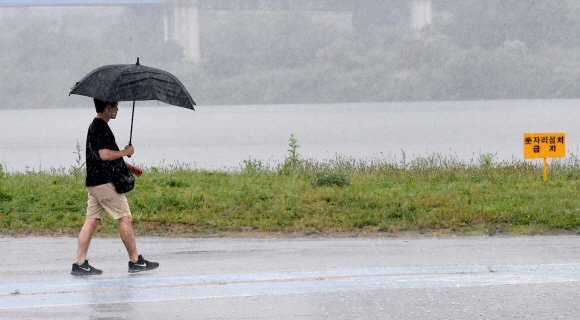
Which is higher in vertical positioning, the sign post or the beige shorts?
the sign post

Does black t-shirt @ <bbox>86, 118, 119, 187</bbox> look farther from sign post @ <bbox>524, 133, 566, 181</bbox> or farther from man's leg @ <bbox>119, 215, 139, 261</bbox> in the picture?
sign post @ <bbox>524, 133, 566, 181</bbox>

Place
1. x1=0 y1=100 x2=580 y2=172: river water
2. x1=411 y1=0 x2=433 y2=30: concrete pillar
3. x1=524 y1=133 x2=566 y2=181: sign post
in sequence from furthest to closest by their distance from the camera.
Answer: x1=411 y1=0 x2=433 y2=30: concrete pillar < x1=0 y1=100 x2=580 y2=172: river water < x1=524 y1=133 x2=566 y2=181: sign post

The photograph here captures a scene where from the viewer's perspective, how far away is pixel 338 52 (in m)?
185

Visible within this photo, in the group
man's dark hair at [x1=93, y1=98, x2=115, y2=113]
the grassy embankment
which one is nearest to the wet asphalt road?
the grassy embankment

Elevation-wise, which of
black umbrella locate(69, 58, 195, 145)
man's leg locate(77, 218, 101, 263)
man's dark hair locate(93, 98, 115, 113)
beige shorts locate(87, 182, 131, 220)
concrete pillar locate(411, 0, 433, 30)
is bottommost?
man's leg locate(77, 218, 101, 263)

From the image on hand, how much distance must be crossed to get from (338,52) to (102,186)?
17881cm

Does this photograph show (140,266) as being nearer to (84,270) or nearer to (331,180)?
(84,270)

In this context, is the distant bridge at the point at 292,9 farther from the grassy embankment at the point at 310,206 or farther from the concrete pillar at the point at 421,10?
the grassy embankment at the point at 310,206

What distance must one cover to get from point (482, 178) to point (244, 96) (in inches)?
6723

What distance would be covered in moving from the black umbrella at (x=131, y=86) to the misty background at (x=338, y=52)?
159911mm

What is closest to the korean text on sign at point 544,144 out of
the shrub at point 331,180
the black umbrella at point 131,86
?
the shrub at point 331,180

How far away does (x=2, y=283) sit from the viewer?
306 inches

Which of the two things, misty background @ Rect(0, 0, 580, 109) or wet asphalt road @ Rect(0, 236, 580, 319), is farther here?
misty background @ Rect(0, 0, 580, 109)

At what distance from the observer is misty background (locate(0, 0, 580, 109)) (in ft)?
561
